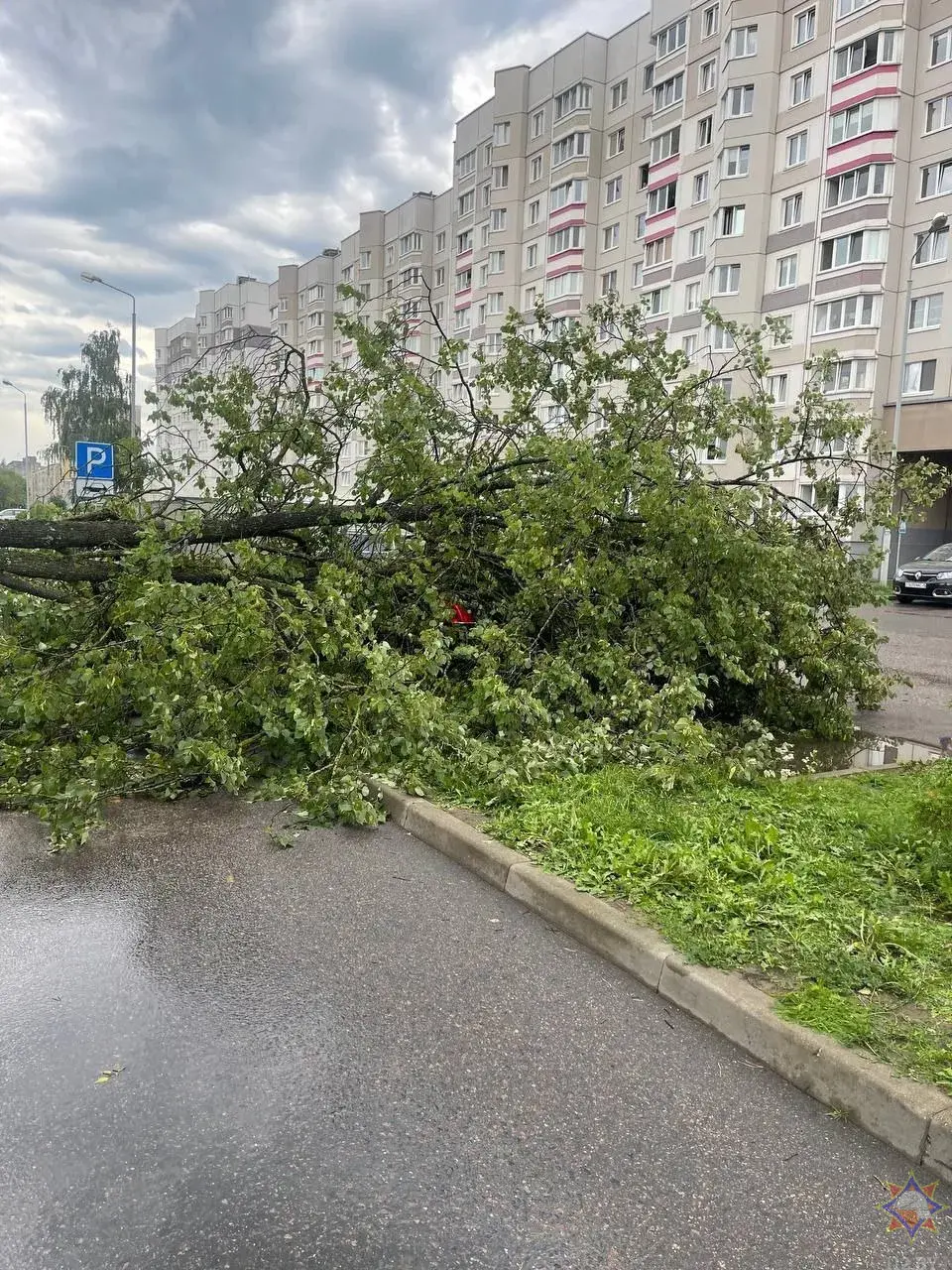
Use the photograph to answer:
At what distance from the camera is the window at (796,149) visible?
3594 cm

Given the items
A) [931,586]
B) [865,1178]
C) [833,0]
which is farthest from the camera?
[833,0]

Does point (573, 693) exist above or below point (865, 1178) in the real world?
above

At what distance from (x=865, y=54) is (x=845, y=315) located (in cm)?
910

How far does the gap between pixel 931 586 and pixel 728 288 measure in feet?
65.3

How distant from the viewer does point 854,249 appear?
112ft

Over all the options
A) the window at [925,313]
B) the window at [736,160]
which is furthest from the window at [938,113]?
the window at [736,160]

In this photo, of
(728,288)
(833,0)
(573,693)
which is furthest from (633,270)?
(573,693)

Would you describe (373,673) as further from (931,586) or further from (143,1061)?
(931,586)

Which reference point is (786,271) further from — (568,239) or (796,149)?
(568,239)

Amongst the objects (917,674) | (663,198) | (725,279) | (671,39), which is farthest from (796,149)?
(917,674)

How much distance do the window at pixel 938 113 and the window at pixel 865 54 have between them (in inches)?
83.1

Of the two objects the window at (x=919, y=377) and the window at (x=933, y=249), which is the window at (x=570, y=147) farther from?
the window at (x=919, y=377)

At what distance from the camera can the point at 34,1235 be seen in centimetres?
236

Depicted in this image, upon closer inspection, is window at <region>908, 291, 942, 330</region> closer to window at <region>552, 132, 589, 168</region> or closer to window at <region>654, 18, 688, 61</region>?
window at <region>654, 18, 688, 61</region>
